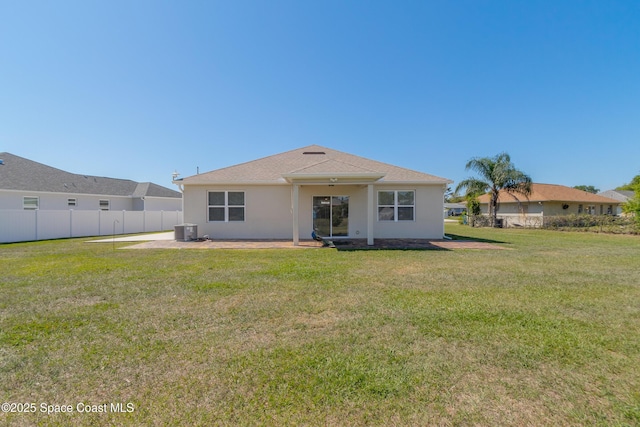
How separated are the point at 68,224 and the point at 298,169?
14.7 m

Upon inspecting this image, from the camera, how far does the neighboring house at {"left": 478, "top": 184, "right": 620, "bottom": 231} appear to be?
29.9 m

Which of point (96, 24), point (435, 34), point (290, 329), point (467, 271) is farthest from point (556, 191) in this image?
point (96, 24)

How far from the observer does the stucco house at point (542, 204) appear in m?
29.9

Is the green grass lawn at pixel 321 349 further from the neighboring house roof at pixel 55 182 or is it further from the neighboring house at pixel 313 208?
the neighboring house roof at pixel 55 182

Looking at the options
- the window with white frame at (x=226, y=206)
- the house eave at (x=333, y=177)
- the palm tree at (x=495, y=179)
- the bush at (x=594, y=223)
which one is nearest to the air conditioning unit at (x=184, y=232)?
the window with white frame at (x=226, y=206)

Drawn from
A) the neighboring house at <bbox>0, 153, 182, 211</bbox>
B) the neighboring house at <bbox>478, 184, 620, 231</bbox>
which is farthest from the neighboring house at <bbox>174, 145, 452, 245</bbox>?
the neighboring house at <bbox>478, 184, 620, 231</bbox>

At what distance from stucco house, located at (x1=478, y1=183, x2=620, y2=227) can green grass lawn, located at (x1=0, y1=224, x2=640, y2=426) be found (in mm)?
28394

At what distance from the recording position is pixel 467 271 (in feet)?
24.0

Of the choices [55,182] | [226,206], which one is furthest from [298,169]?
[55,182]

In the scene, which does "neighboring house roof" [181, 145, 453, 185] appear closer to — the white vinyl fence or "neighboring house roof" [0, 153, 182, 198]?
the white vinyl fence

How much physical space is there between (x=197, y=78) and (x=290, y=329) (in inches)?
623

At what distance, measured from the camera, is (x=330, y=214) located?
1439 cm

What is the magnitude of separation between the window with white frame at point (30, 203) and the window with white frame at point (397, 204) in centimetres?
2339

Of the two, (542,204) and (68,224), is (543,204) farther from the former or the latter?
(68,224)
